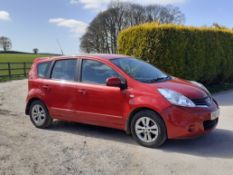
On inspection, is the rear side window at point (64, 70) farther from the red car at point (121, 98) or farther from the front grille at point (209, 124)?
the front grille at point (209, 124)

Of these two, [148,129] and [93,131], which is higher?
[148,129]

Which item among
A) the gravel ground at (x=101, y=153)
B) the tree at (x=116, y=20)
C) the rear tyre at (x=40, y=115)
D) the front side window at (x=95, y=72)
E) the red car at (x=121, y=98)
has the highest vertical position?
the tree at (x=116, y=20)

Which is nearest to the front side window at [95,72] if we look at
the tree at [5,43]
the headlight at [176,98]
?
the headlight at [176,98]

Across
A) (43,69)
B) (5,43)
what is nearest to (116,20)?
(5,43)

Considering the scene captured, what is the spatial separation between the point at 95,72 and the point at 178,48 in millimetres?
5316

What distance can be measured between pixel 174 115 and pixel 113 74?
1432 mm

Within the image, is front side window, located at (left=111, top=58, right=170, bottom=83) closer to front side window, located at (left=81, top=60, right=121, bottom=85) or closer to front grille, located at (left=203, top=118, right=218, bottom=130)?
front side window, located at (left=81, top=60, right=121, bottom=85)

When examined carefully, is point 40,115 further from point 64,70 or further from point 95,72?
point 95,72

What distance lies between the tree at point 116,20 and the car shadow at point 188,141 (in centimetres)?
3226

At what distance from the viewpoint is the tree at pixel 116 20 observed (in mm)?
43213

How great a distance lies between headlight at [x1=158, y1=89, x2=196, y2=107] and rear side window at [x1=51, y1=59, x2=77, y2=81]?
6.81 ft

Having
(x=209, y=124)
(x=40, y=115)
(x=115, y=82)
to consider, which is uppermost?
(x=115, y=82)

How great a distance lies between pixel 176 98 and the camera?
601 cm

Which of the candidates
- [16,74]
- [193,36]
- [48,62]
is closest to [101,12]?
[16,74]
